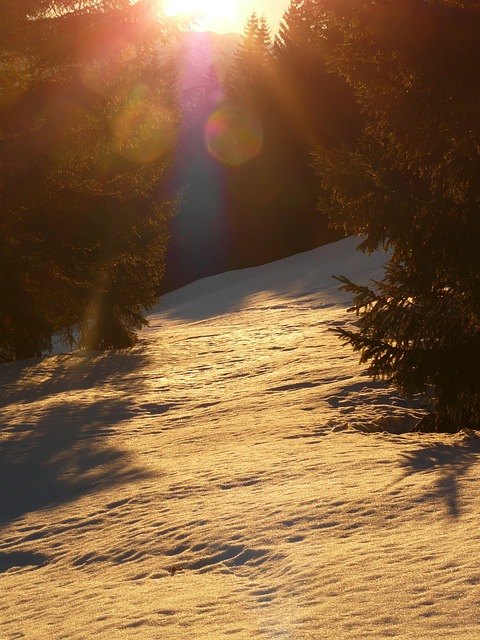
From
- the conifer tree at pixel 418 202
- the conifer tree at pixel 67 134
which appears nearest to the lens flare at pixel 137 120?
the conifer tree at pixel 67 134

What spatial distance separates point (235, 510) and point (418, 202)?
4172 millimetres

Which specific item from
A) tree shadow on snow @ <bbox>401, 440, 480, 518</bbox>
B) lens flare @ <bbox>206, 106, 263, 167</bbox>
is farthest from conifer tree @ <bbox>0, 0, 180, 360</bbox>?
lens flare @ <bbox>206, 106, 263, 167</bbox>

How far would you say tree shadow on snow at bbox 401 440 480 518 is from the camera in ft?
17.4

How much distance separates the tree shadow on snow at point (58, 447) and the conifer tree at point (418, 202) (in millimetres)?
2797

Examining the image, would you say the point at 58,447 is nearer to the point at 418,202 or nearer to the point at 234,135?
the point at 418,202

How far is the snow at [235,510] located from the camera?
147 inches

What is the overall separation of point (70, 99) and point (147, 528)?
875 cm

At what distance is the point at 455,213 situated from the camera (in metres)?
8.27

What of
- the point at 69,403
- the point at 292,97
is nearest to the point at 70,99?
the point at 69,403

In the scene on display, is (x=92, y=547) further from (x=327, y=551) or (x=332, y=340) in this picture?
(x=332, y=340)

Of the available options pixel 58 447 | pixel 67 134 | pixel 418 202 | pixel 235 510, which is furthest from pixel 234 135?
pixel 235 510

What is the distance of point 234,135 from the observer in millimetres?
38375

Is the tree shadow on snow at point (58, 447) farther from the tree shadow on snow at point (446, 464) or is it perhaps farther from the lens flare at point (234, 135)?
the lens flare at point (234, 135)

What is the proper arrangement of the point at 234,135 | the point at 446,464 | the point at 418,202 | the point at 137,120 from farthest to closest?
the point at 234,135 → the point at 137,120 → the point at 418,202 → the point at 446,464
